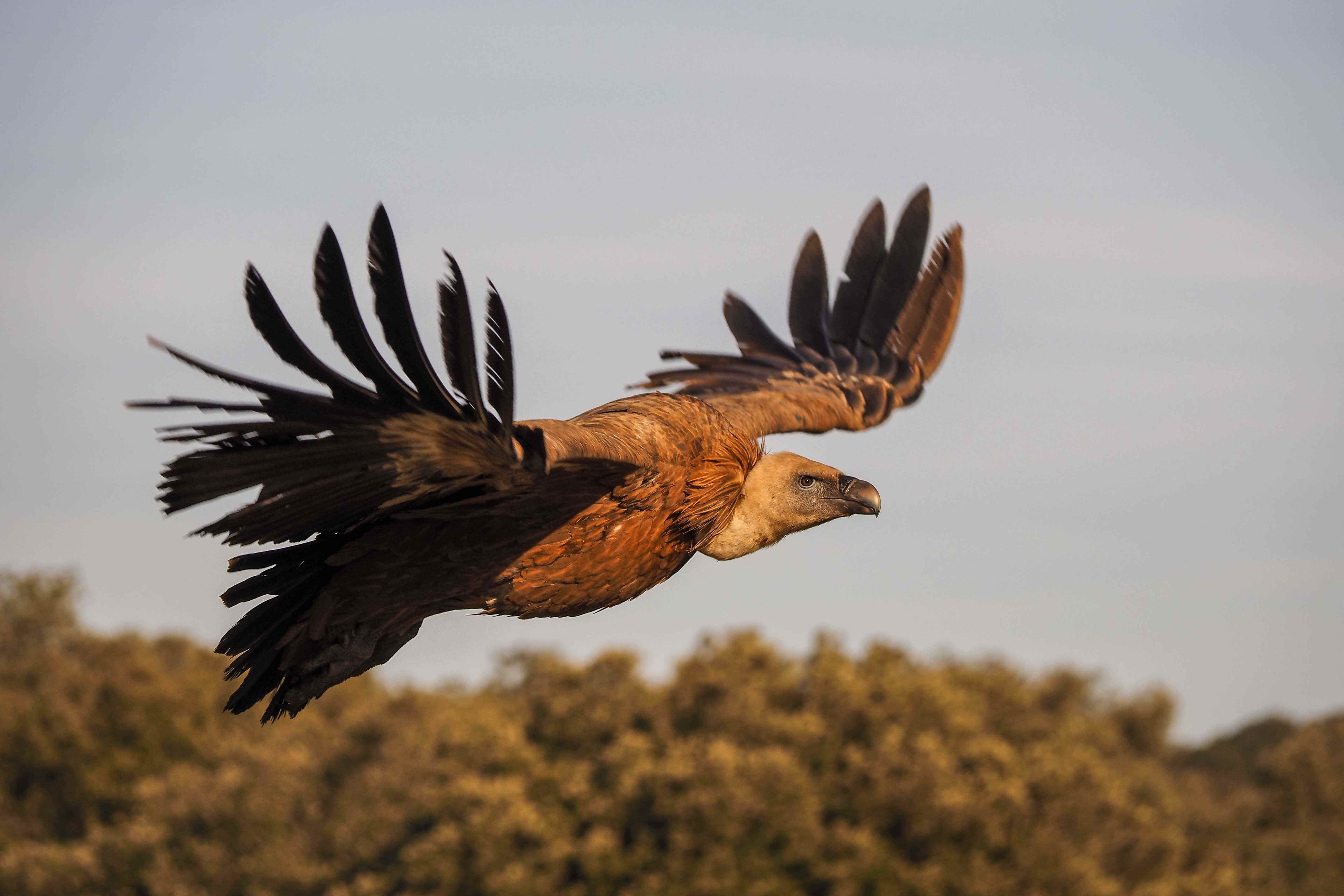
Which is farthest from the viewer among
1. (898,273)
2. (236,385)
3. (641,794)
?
(641,794)

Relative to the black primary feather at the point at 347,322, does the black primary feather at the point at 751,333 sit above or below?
above

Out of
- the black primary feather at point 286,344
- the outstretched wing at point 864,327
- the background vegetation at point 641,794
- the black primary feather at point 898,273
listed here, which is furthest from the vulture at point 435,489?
the background vegetation at point 641,794

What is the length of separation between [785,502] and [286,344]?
9.64 feet

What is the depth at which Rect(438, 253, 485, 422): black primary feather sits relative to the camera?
5.78 meters

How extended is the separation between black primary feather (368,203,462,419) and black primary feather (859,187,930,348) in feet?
17.9

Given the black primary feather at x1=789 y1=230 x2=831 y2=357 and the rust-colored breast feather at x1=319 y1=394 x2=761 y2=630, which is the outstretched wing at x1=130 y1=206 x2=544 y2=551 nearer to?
the rust-colored breast feather at x1=319 y1=394 x2=761 y2=630

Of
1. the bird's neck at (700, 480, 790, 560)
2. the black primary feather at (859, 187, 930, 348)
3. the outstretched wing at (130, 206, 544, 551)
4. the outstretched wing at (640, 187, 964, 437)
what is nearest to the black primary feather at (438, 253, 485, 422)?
the outstretched wing at (130, 206, 544, 551)

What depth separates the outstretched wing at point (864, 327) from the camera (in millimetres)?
10562

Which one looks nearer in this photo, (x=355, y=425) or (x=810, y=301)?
(x=355, y=425)

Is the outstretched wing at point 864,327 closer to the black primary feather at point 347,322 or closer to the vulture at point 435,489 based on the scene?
the vulture at point 435,489

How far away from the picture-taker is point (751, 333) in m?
11.3

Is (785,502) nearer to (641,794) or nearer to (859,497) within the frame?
(859,497)

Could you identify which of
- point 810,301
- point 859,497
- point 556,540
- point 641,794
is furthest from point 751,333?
point 641,794

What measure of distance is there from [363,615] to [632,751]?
29.0m
